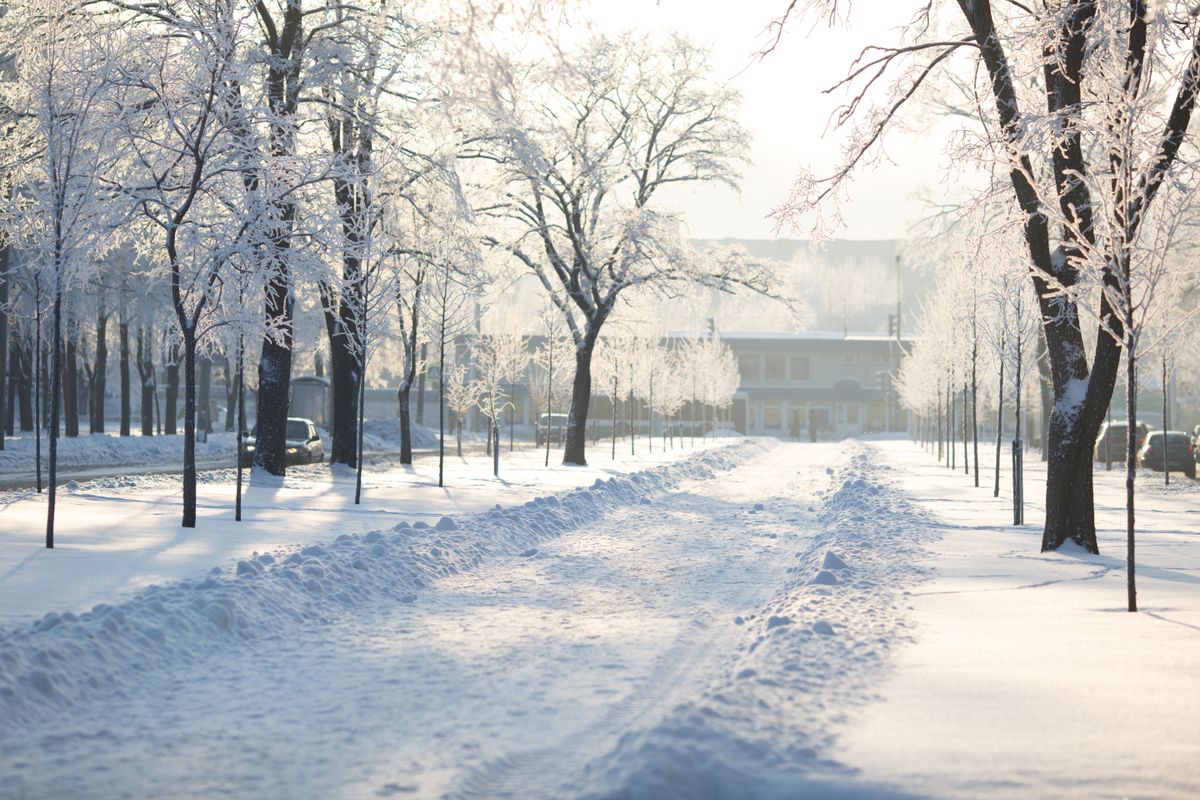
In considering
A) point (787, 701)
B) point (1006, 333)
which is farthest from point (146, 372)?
point (787, 701)

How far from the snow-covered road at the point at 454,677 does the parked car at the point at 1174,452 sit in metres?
24.9

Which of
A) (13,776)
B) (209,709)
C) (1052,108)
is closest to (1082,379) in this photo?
(1052,108)

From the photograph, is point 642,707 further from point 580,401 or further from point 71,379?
point 71,379

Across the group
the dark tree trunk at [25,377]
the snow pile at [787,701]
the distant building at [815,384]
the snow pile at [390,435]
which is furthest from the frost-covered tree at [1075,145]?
the distant building at [815,384]

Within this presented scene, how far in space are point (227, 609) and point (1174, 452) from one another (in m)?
31.3

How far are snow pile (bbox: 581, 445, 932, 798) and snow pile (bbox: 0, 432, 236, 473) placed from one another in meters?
22.6

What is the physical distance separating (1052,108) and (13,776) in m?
11.2

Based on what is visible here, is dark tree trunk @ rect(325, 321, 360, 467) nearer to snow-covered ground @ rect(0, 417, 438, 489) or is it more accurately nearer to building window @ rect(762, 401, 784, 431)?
snow-covered ground @ rect(0, 417, 438, 489)

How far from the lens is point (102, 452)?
33000 millimetres

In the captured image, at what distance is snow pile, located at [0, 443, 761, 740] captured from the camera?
6.22 m

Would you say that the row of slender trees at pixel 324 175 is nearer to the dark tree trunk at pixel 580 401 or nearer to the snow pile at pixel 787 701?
the dark tree trunk at pixel 580 401

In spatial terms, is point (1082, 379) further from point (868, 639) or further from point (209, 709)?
point (209, 709)

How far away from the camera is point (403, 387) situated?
3073cm

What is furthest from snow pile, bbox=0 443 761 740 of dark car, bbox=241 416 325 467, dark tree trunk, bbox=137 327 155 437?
dark tree trunk, bbox=137 327 155 437
